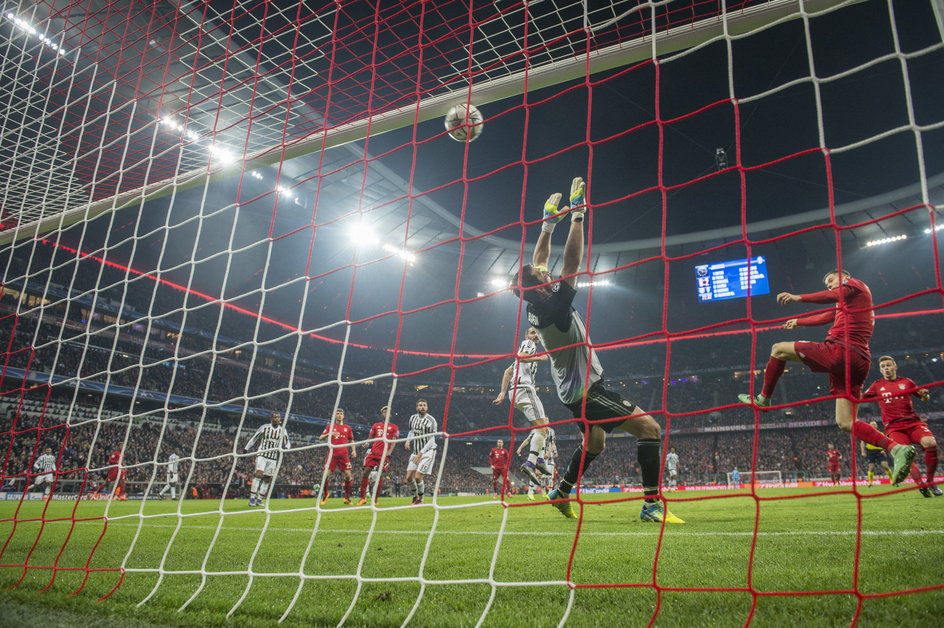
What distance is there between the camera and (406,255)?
9.78 ft

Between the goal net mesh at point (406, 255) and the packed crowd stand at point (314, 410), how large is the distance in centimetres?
24

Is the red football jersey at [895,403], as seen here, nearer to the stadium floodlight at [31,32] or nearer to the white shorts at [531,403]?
the white shorts at [531,403]

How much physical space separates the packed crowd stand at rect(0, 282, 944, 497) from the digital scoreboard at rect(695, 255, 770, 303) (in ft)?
17.0

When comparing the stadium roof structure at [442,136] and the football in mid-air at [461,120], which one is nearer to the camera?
the football in mid-air at [461,120]

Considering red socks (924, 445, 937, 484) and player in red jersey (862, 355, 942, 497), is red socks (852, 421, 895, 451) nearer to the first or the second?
player in red jersey (862, 355, 942, 497)

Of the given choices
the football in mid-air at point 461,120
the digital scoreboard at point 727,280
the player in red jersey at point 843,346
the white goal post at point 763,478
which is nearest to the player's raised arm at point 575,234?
the football in mid-air at point 461,120

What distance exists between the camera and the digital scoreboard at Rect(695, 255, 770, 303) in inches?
899

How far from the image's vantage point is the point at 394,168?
2070 cm

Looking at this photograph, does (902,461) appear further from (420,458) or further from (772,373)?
(420,458)

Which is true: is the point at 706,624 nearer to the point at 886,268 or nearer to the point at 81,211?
the point at 81,211

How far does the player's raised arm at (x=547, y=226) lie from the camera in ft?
13.6

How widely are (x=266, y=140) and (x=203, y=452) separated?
19.3 metres

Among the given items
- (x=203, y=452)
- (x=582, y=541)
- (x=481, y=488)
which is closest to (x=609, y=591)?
(x=582, y=541)

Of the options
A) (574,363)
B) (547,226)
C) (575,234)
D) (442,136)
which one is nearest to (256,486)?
(442,136)
